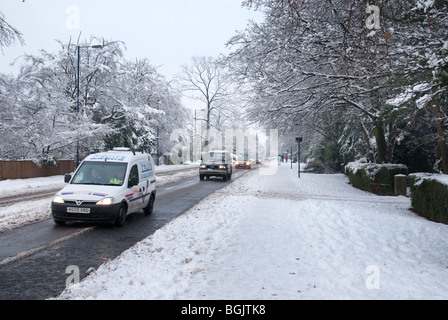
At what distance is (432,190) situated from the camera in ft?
34.1

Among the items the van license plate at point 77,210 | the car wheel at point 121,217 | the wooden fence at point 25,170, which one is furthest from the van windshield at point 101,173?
the wooden fence at point 25,170

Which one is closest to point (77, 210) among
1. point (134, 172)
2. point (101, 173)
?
point (101, 173)

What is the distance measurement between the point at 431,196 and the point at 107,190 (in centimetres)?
911

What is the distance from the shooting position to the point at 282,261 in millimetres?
5406

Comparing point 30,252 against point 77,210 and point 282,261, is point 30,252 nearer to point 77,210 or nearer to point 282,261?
point 77,210

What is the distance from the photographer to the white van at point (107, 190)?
26.9ft

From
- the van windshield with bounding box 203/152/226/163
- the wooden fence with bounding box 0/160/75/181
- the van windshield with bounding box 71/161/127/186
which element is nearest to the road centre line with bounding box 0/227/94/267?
the van windshield with bounding box 71/161/127/186

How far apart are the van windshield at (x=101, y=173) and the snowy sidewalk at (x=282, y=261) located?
197 cm

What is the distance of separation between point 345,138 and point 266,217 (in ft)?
70.2

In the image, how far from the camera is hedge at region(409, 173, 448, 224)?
31.7 ft

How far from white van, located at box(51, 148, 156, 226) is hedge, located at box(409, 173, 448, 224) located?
8.21 metres

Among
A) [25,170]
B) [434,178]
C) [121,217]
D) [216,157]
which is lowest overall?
[121,217]

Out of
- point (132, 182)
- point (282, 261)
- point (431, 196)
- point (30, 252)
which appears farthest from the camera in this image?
point (431, 196)
